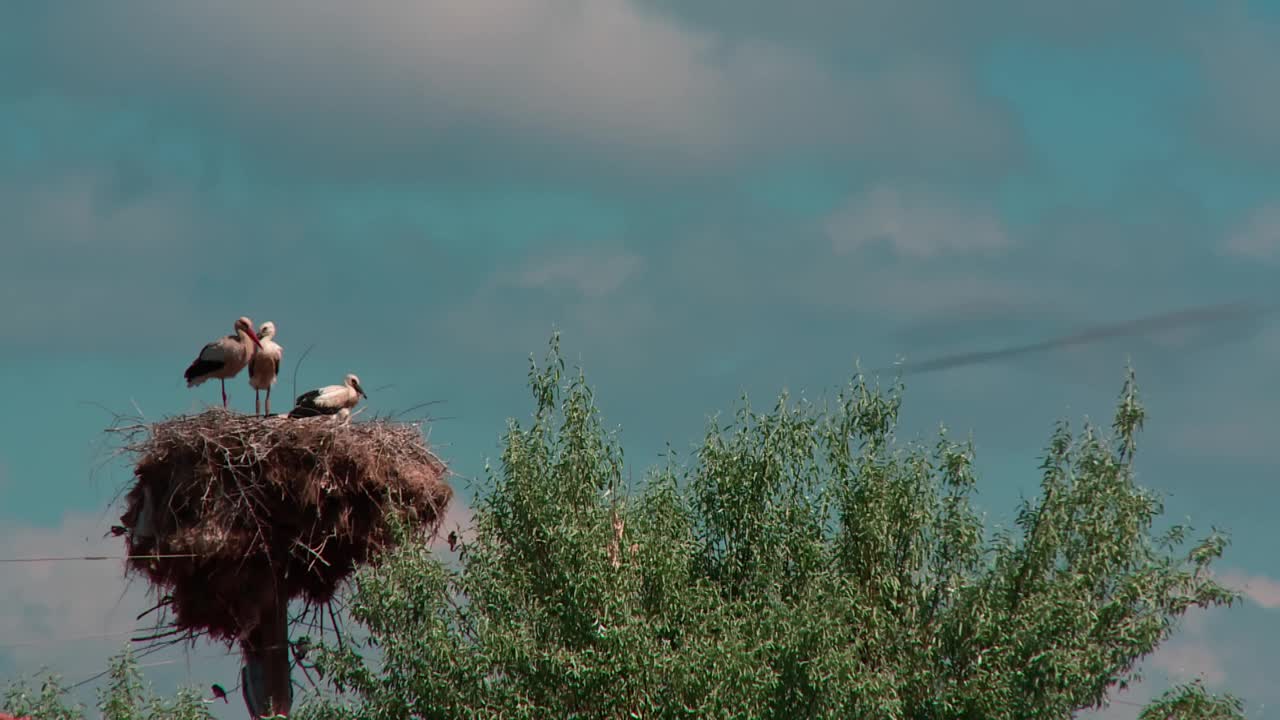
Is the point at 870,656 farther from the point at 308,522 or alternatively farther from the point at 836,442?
the point at 308,522

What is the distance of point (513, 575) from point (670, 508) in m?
2.05

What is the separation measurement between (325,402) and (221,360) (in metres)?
1.63

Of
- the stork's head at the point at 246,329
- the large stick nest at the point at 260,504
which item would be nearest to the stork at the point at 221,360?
the stork's head at the point at 246,329

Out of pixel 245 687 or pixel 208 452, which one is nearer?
pixel 208 452

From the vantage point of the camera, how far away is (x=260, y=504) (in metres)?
20.2

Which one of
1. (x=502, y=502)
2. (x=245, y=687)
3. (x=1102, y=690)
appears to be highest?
(x=502, y=502)

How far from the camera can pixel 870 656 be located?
68.4ft

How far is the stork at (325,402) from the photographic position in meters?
21.8

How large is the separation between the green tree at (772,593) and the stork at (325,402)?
204cm

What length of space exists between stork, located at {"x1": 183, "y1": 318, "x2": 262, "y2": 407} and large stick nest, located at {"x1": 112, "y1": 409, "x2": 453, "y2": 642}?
7.01 feet

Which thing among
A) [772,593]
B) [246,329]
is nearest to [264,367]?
[246,329]

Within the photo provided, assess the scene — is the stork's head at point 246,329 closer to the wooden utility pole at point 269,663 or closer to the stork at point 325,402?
the stork at point 325,402

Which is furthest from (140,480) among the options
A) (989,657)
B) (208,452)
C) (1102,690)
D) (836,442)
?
(1102,690)

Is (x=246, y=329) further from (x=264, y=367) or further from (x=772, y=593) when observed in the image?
(x=772, y=593)
